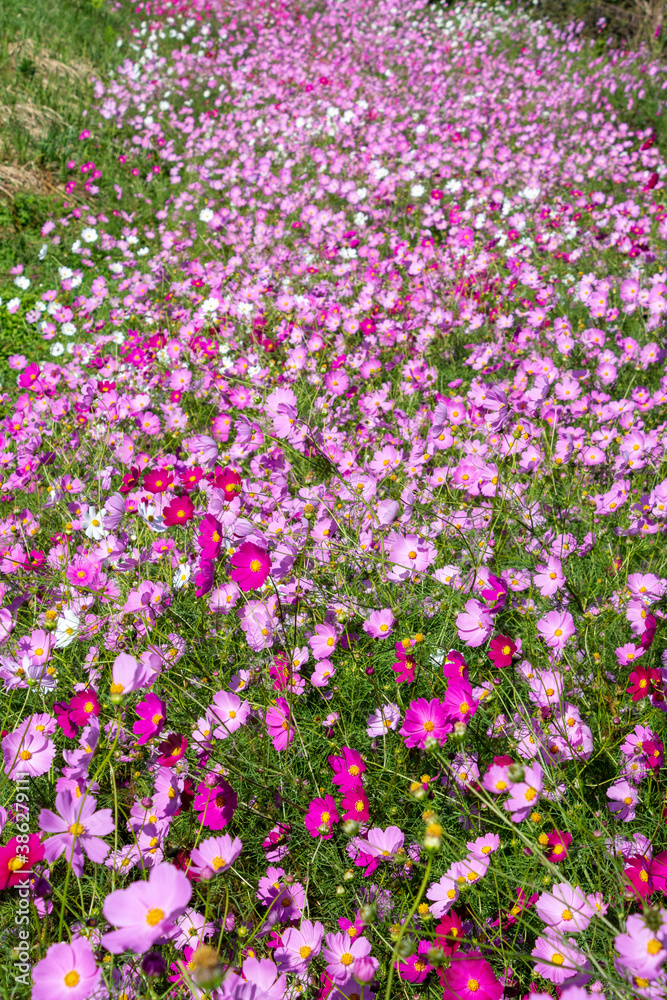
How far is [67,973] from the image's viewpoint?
888mm

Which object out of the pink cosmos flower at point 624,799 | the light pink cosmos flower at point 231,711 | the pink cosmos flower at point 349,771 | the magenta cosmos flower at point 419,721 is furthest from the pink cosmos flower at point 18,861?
the pink cosmos flower at point 624,799

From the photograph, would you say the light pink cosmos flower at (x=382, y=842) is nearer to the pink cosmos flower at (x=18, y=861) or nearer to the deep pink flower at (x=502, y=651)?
the deep pink flower at (x=502, y=651)

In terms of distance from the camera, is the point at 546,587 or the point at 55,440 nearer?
the point at 546,587

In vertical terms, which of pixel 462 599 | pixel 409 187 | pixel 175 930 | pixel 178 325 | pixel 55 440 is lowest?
pixel 55 440

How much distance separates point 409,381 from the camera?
2.85 metres

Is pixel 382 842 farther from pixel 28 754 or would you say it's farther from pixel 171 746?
pixel 28 754

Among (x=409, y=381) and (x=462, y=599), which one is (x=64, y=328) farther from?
(x=462, y=599)

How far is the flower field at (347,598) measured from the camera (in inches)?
42.5

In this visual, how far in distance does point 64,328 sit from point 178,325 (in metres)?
1.03

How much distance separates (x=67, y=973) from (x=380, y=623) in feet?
2.97

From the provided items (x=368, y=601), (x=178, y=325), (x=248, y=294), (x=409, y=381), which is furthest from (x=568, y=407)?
(x=178, y=325)

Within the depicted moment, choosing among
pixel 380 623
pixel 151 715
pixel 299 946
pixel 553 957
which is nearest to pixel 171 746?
pixel 151 715

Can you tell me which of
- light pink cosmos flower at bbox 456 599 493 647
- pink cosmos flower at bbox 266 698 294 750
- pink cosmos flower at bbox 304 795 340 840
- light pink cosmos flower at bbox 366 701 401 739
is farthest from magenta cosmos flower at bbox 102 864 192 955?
light pink cosmos flower at bbox 456 599 493 647

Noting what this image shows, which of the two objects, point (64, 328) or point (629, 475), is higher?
point (629, 475)
